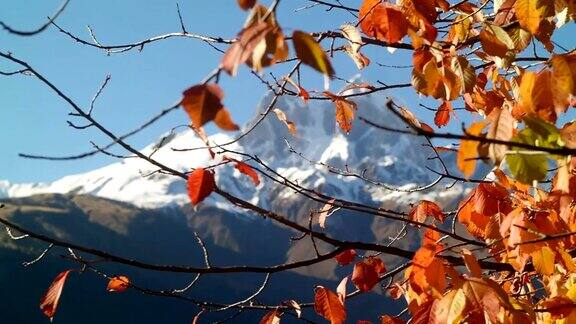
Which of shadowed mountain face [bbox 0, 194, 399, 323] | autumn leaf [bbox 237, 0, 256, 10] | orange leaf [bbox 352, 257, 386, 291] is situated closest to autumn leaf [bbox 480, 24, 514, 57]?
autumn leaf [bbox 237, 0, 256, 10]

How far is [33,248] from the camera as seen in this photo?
90875 mm

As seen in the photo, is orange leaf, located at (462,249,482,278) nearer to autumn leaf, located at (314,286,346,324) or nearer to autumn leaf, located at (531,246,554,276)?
autumn leaf, located at (531,246,554,276)

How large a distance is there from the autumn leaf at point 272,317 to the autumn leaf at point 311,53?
1990mm

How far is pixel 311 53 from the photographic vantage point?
144cm

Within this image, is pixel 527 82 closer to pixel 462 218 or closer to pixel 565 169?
pixel 565 169

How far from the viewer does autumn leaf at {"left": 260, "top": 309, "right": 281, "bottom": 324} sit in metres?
3.02

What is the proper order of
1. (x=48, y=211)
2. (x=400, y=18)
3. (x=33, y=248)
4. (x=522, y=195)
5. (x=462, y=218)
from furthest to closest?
(x=48, y=211) → (x=33, y=248) → (x=462, y=218) → (x=522, y=195) → (x=400, y=18)

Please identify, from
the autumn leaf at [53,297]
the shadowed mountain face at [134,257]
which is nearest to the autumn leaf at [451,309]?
the autumn leaf at [53,297]

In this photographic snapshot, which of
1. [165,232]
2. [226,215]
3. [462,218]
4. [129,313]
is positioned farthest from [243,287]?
[462,218]

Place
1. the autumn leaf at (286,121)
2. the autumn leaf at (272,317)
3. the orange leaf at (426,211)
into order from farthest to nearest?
the orange leaf at (426,211)
the autumn leaf at (286,121)
the autumn leaf at (272,317)

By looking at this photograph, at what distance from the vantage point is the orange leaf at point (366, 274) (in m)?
3.16

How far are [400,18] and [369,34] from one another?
0.70 feet

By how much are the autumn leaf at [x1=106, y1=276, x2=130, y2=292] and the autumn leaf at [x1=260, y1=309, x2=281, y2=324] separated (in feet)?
2.72

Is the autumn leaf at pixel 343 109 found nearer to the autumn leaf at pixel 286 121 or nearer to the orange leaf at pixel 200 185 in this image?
the autumn leaf at pixel 286 121
